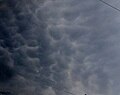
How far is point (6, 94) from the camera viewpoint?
95250 millimetres

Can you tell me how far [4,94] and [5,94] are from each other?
0.81 meters

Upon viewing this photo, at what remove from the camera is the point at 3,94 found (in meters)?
96.5

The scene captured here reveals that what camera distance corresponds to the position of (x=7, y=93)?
298 ft

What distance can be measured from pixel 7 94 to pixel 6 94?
655mm

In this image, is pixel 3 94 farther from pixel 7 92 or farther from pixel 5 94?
pixel 7 92

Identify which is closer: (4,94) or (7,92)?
(7,92)

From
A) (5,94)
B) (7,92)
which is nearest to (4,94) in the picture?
(5,94)

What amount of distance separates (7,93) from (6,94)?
505 centimetres

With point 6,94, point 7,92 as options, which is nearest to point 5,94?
point 6,94

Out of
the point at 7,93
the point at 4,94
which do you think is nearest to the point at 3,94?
the point at 4,94

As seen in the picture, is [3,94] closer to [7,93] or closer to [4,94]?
[4,94]

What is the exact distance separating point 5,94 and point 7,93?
517 centimetres

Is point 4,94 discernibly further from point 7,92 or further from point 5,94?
point 7,92

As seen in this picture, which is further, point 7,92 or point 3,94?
point 3,94
